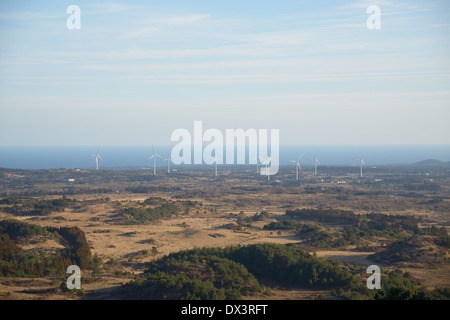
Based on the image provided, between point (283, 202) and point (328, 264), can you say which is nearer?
point (328, 264)

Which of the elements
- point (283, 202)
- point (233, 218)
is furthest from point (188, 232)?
point (283, 202)

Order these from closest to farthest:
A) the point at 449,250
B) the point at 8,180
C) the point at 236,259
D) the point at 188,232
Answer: the point at 236,259 < the point at 449,250 < the point at 188,232 < the point at 8,180
